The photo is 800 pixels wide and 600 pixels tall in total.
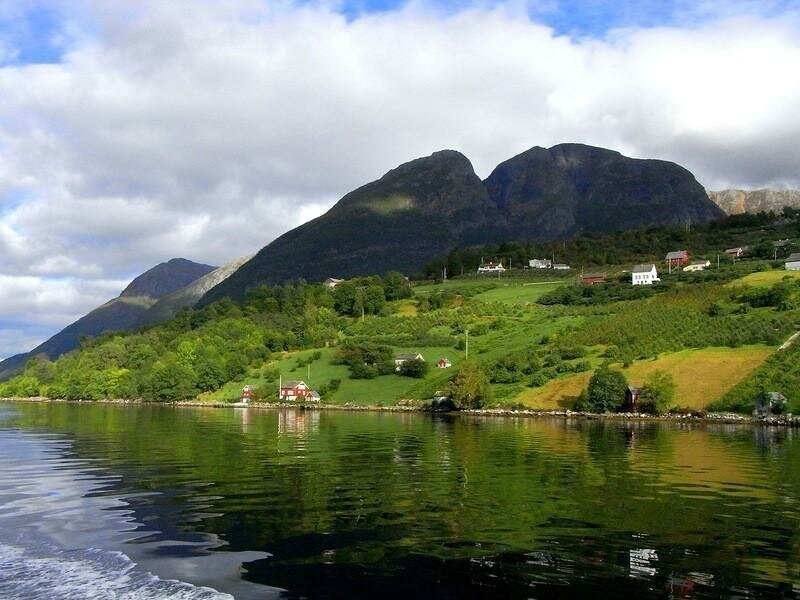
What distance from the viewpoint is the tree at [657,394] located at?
290 feet

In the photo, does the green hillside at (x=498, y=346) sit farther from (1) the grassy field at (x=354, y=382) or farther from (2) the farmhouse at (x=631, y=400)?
(2) the farmhouse at (x=631, y=400)

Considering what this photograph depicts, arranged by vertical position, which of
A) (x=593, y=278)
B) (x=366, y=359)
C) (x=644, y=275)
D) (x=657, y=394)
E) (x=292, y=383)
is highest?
(x=593, y=278)

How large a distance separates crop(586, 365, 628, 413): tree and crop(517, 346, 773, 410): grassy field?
3766 mm

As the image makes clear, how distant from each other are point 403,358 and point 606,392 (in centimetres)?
4913

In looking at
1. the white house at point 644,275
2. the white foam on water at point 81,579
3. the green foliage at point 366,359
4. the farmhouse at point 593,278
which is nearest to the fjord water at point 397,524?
the white foam on water at point 81,579

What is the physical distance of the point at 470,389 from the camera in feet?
339

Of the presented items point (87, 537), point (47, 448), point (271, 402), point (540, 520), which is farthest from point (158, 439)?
point (271, 402)

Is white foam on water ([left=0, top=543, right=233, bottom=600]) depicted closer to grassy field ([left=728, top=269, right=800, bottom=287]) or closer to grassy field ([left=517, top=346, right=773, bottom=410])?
grassy field ([left=517, top=346, right=773, bottom=410])

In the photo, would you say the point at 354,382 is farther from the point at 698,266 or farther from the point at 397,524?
the point at 397,524

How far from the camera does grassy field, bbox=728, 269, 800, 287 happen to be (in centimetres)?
12862

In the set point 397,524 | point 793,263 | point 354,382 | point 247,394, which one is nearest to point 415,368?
point 354,382

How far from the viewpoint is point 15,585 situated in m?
14.5

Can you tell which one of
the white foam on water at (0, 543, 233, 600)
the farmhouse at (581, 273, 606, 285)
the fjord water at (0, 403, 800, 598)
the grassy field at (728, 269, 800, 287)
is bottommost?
the fjord water at (0, 403, 800, 598)

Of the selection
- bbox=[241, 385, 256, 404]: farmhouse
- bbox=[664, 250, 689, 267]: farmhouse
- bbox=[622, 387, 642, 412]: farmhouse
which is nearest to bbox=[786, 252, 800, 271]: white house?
bbox=[664, 250, 689, 267]: farmhouse
